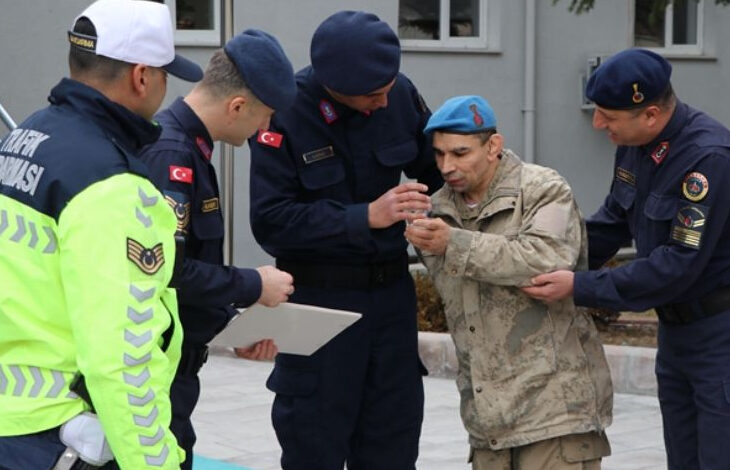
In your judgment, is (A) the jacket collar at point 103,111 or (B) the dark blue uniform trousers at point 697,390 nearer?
(A) the jacket collar at point 103,111

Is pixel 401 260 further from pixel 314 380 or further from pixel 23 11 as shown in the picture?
pixel 23 11

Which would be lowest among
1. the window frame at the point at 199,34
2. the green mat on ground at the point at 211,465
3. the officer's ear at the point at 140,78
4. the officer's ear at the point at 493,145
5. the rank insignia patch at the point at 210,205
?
the green mat on ground at the point at 211,465

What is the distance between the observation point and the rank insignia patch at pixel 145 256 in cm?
256

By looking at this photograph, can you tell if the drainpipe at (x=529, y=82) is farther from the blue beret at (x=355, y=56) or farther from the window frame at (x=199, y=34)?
the blue beret at (x=355, y=56)

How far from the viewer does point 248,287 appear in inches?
145

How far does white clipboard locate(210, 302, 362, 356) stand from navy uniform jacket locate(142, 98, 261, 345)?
0.06 meters

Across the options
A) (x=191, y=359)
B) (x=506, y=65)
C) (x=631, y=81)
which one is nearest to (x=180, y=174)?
(x=191, y=359)

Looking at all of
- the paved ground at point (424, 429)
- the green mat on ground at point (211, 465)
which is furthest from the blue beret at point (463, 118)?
the green mat on ground at point (211, 465)

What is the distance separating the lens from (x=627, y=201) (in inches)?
173

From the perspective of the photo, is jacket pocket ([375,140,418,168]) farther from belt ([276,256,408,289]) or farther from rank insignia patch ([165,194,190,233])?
rank insignia patch ([165,194,190,233])

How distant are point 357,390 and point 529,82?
8296mm

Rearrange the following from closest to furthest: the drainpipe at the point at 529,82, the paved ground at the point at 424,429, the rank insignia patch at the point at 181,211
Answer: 1. the rank insignia patch at the point at 181,211
2. the paved ground at the point at 424,429
3. the drainpipe at the point at 529,82

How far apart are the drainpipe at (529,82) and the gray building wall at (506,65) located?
0.09 metres

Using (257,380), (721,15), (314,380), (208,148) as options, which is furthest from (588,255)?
(721,15)
